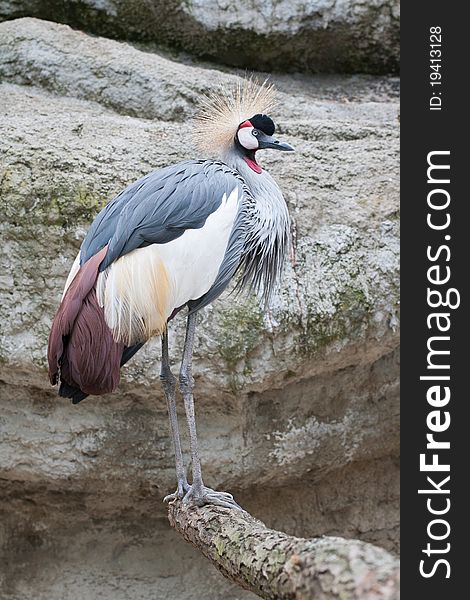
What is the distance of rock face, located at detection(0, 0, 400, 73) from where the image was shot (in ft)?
14.1

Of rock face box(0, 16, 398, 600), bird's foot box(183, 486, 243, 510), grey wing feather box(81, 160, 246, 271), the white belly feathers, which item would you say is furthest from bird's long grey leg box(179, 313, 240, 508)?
rock face box(0, 16, 398, 600)

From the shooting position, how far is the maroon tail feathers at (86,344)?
199 centimetres

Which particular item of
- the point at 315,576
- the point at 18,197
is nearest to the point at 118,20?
the point at 18,197

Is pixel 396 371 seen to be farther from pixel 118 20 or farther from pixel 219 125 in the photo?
pixel 118 20

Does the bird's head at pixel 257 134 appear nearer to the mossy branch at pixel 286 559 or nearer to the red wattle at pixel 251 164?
the red wattle at pixel 251 164

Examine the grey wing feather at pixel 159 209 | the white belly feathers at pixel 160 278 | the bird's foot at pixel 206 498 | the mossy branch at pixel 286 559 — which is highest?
the grey wing feather at pixel 159 209

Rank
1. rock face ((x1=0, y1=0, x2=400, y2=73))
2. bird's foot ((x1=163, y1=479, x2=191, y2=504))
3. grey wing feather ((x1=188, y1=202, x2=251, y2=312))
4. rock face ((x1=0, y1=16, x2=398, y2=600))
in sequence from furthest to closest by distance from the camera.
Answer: rock face ((x1=0, y1=0, x2=400, y2=73)) → rock face ((x1=0, y1=16, x2=398, y2=600)) → bird's foot ((x1=163, y1=479, x2=191, y2=504)) → grey wing feather ((x1=188, y1=202, x2=251, y2=312))

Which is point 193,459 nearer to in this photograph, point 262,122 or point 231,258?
point 231,258

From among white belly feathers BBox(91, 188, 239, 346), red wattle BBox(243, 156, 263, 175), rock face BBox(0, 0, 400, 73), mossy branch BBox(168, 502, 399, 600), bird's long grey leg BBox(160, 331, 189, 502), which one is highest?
rock face BBox(0, 0, 400, 73)

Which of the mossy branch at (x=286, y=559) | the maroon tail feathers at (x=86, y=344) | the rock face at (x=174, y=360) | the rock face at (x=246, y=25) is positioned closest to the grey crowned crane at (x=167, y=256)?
the maroon tail feathers at (x=86, y=344)

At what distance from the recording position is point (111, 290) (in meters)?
2.00

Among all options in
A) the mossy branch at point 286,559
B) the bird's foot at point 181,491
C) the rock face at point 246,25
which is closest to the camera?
the mossy branch at point 286,559

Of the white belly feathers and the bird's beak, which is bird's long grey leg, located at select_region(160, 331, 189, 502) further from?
the bird's beak

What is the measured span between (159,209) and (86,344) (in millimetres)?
332
